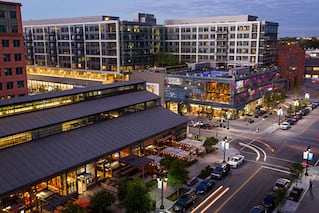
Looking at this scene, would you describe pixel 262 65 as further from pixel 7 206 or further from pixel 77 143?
pixel 7 206

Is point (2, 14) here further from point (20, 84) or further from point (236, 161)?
point (236, 161)

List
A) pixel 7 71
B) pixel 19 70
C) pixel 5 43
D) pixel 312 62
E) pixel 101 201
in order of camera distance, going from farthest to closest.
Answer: pixel 312 62
pixel 19 70
pixel 7 71
pixel 5 43
pixel 101 201

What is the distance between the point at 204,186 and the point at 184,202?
6028 mm

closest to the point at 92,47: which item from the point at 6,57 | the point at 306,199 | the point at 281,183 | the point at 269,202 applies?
the point at 6,57

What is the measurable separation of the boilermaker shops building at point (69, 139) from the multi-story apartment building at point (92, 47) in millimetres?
60598

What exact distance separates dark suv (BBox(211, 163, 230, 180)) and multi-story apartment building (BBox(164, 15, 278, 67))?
73.8m

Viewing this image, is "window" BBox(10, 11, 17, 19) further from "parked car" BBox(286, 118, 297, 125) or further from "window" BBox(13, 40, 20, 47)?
"parked car" BBox(286, 118, 297, 125)

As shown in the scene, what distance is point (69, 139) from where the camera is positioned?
46.8 meters

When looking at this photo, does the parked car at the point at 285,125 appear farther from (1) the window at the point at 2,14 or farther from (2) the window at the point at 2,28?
(1) the window at the point at 2,14

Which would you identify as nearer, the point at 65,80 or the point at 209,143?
the point at 209,143

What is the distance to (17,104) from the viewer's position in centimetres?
4625

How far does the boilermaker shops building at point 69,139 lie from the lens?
127 feet

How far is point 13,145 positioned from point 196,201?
26839 millimetres

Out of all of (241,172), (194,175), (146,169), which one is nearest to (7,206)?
(146,169)
